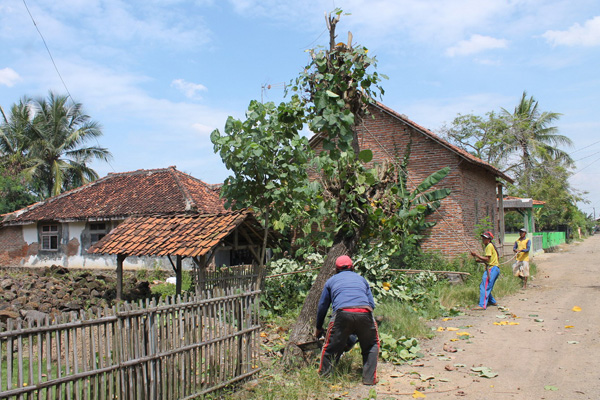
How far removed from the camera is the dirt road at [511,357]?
629 cm

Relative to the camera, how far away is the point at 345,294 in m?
6.47

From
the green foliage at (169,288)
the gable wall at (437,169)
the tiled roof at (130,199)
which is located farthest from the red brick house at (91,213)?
the gable wall at (437,169)

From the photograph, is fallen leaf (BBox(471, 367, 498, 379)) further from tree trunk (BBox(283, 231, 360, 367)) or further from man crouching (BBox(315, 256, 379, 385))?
tree trunk (BBox(283, 231, 360, 367))

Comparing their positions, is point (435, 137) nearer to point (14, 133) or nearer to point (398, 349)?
point (398, 349)

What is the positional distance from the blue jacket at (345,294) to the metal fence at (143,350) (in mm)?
1096

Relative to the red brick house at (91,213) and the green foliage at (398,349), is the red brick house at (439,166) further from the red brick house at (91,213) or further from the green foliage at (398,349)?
the green foliage at (398,349)

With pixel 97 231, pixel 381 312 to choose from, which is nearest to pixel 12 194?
pixel 97 231

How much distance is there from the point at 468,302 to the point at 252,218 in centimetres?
573

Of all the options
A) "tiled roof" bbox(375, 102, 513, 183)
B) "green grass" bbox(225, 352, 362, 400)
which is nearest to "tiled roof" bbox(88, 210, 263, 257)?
"green grass" bbox(225, 352, 362, 400)

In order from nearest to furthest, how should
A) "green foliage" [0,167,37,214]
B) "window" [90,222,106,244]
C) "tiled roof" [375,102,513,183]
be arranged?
1. "tiled roof" [375,102,513,183]
2. "window" [90,222,106,244]
3. "green foliage" [0,167,37,214]

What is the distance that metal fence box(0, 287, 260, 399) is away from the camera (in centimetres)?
460

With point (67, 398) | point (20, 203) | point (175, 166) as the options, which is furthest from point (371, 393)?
point (20, 203)

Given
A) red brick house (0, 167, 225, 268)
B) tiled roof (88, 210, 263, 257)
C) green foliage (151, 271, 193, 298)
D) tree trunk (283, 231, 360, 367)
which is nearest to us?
tree trunk (283, 231, 360, 367)

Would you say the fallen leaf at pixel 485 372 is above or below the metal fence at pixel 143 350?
below
